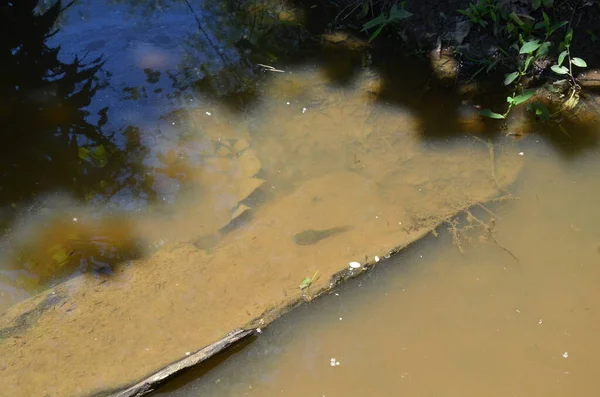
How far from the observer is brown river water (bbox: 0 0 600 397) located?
7.64ft

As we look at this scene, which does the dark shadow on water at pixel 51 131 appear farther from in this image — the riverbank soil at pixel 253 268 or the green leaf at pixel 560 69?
the green leaf at pixel 560 69

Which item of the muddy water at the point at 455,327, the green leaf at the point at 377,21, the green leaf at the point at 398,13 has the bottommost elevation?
the muddy water at the point at 455,327

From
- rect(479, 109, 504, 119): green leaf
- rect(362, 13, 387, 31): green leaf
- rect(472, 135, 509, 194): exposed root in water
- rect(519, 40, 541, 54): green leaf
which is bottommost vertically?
rect(472, 135, 509, 194): exposed root in water

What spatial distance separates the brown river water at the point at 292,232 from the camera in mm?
2330

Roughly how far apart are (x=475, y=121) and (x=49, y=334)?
256 centimetres

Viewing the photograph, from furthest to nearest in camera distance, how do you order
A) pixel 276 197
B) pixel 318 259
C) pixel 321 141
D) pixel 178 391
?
1. pixel 321 141
2. pixel 276 197
3. pixel 318 259
4. pixel 178 391

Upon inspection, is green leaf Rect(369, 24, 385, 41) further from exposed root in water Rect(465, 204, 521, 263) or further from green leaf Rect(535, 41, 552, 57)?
exposed root in water Rect(465, 204, 521, 263)

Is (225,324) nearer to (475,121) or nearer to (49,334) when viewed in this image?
(49,334)

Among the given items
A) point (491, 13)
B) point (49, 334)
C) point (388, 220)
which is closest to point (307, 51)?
point (491, 13)

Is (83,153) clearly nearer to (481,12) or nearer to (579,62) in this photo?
(481,12)

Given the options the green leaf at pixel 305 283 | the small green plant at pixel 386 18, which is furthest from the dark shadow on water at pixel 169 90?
the green leaf at pixel 305 283

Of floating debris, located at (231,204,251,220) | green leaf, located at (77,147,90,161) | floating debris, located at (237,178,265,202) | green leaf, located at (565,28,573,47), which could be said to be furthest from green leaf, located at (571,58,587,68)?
green leaf, located at (77,147,90,161)

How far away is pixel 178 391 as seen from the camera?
7.41 ft

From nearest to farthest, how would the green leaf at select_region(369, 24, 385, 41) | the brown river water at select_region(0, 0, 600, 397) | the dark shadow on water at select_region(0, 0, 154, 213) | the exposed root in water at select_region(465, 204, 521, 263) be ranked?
the brown river water at select_region(0, 0, 600, 397)
the exposed root in water at select_region(465, 204, 521, 263)
the dark shadow on water at select_region(0, 0, 154, 213)
the green leaf at select_region(369, 24, 385, 41)
